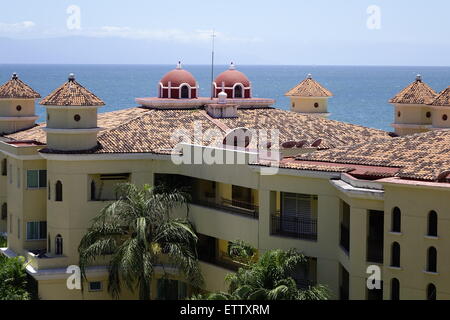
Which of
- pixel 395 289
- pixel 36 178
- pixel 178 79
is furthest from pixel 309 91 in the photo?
pixel 395 289

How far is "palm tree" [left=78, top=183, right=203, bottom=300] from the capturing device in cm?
4131

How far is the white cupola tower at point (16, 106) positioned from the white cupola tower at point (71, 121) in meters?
8.21

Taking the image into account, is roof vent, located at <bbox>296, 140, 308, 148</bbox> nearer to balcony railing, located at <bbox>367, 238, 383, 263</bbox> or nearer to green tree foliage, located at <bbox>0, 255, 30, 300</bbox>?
balcony railing, located at <bbox>367, 238, 383, 263</bbox>

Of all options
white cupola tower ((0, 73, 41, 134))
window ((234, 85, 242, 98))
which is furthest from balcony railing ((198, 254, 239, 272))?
white cupola tower ((0, 73, 41, 134))

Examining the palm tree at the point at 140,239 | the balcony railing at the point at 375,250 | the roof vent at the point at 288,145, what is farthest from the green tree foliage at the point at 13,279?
the balcony railing at the point at 375,250

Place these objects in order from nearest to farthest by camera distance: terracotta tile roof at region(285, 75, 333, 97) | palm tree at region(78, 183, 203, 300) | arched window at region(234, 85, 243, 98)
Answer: palm tree at region(78, 183, 203, 300)
arched window at region(234, 85, 243, 98)
terracotta tile roof at region(285, 75, 333, 97)

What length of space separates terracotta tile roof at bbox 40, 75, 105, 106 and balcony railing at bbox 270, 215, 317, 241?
9302 millimetres

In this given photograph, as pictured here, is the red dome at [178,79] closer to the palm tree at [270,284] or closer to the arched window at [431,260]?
the palm tree at [270,284]

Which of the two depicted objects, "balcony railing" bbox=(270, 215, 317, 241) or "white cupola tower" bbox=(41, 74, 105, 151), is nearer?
"balcony railing" bbox=(270, 215, 317, 241)

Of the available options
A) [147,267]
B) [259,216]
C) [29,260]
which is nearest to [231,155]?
[259,216]

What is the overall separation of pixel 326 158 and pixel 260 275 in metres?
6.66

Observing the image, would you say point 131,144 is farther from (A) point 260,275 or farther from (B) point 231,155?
(A) point 260,275

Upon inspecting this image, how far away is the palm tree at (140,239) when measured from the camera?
41312mm

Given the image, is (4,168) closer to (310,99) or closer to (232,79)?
(232,79)
